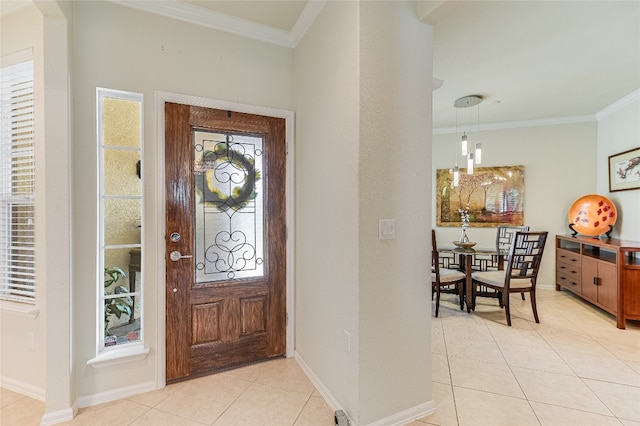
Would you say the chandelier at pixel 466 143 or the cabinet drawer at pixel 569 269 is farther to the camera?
the cabinet drawer at pixel 569 269

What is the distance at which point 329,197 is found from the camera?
200cm

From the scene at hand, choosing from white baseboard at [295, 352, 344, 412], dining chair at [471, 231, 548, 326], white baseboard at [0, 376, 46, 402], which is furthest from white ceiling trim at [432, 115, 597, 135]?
white baseboard at [0, 376, 46, 402]

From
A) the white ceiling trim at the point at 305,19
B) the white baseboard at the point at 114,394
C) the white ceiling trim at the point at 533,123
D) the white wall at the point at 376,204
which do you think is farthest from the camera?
the white ceiling trim at the point at 533,123

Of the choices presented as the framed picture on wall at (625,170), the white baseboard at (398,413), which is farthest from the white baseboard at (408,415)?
the framed picture on wall at (625,170)

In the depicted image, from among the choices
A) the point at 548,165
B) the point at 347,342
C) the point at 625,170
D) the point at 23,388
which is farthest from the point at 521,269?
the point at 23,388

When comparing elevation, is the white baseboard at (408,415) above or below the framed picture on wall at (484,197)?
below

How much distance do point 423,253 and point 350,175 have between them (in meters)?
0.70

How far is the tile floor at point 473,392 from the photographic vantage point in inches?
71.4

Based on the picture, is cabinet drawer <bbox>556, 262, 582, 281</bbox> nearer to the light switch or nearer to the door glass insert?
the light switch

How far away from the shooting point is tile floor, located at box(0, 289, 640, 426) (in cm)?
181

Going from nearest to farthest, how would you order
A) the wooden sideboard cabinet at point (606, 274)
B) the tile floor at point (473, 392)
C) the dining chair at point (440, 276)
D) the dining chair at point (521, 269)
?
the tile floor at point (473, 392) < the wooden sideboard cabinet at point (606, 274) < the dining chair at point (521, 269) < the dining chair at point (440, 276)

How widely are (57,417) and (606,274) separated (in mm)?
5230

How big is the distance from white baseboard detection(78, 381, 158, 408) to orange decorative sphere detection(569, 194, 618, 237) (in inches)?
217

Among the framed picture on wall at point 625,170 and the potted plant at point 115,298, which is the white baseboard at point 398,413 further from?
the framed picture on wall at point 625,170
